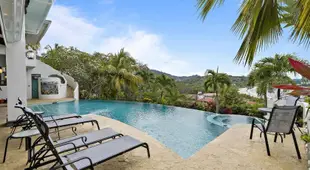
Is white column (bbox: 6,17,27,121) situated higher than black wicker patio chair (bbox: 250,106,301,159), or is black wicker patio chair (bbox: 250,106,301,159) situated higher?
white column (bbox: 6,17,27,121)

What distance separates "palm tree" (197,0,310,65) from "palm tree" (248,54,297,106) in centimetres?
825

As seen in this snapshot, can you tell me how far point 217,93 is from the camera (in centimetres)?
1311

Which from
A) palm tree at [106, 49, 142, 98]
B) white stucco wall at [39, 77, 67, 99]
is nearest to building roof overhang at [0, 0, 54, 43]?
palm tree at [106, 49, 142, 98]

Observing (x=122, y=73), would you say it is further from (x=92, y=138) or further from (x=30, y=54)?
(x=92, y=138)

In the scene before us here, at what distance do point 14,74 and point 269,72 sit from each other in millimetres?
12049

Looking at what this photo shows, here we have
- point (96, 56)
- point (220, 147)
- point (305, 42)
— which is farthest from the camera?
point (96, 56)

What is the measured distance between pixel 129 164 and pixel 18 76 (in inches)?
199

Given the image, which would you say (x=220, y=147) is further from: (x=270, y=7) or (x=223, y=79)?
(x=223, y=79)

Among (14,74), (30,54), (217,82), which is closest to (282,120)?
(14,74)

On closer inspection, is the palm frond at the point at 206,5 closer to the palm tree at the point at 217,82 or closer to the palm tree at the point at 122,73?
the palm tree at the point at 217,82

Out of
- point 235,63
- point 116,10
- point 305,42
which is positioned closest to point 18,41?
point 235,63

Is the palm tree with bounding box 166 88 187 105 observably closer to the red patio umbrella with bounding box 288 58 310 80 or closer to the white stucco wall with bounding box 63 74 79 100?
the white stucco wall with bounding box 63 74 79 100

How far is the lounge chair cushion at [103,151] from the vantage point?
270 cm

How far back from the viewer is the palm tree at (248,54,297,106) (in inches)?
409
